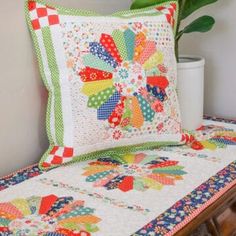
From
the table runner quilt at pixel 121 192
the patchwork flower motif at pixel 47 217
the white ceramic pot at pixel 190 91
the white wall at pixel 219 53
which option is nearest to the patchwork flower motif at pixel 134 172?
the table runner quilt at pixel 121 192

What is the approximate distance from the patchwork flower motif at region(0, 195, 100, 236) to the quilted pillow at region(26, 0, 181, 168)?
0.18 meters

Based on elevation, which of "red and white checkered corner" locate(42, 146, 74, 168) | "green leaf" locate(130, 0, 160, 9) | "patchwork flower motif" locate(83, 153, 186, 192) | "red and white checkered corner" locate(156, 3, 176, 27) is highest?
"green leaf" locate(130, 0, 160, 9)

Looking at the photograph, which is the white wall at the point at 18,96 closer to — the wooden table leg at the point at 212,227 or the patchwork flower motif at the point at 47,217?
the patchwork flower motif at the point at 47,217

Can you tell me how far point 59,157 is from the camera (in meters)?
1.08

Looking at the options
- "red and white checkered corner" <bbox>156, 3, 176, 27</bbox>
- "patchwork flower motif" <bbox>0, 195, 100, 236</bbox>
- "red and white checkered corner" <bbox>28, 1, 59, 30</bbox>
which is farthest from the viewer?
"red and white checkered corner" <bbox>156, 3, 176, 27</bbox>

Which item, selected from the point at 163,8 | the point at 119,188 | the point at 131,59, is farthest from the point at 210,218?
the point at 163,8

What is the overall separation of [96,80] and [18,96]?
0.21 m

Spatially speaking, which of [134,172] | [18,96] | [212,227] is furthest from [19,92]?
[212,227]

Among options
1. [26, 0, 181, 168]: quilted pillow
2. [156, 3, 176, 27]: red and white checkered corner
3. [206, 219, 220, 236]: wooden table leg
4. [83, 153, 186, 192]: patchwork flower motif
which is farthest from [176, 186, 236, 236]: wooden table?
[156, 3, 176, 27]: red and white checkered corner

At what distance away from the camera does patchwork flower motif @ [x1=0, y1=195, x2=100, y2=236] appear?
2.69 feet

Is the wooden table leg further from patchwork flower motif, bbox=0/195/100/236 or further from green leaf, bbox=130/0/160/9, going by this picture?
green leaf, bbox=130/0/160/9

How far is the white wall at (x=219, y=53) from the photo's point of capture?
4.83 ft

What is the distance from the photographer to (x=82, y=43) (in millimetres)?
1073

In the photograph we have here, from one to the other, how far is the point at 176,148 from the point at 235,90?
0.44 m
